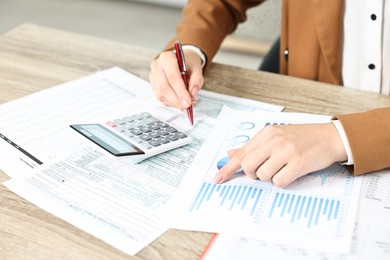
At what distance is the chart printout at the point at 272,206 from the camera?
76cm

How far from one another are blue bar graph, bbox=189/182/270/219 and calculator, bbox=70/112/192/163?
0.40ft

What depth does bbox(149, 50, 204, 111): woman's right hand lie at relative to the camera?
3.55ft

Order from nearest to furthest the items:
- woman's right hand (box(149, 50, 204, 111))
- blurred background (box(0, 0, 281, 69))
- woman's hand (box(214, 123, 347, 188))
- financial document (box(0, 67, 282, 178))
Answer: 1. woman's hand (box(214, 123, 347, 188))
2. financial document (box(0, 67, 282, 178))
3. woman's right hand (box(149, 50, 204, 111))
4. blurred background (box(0, 0, 281, 69))

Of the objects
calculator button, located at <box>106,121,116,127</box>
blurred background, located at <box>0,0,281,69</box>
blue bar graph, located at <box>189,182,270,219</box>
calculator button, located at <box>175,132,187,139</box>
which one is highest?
calculator button, located at <box>106,121,116,127</box>

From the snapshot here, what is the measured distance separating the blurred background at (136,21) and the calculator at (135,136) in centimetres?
173

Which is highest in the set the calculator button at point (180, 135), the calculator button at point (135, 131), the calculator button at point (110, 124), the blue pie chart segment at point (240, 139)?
the calculator button at point (110, 124)

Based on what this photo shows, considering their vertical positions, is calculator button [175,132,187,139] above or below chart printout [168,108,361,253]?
above

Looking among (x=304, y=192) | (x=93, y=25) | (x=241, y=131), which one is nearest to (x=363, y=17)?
(x=241, y=131)

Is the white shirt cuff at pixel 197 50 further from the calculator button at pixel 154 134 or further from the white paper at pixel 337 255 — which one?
the white paper at pixel 337 255

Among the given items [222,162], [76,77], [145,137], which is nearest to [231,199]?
[222,162]

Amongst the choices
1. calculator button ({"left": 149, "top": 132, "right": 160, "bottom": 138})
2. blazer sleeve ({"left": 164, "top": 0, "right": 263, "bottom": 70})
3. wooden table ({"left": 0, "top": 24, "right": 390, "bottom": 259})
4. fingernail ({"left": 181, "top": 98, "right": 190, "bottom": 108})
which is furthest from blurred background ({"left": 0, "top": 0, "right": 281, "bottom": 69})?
calculator button ({"left": 149, "top": 132, "right": 160, "bottom": 138})

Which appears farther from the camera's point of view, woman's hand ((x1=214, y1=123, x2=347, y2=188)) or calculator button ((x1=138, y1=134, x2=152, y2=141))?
calculator button ((x1=138, y1=134, x2=152, y2=141))

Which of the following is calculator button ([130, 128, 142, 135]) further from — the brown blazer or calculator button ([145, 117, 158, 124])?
the brown blazer

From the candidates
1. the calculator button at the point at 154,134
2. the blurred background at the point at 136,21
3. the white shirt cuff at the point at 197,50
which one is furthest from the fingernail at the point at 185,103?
the blurred background at the point at 136,21
